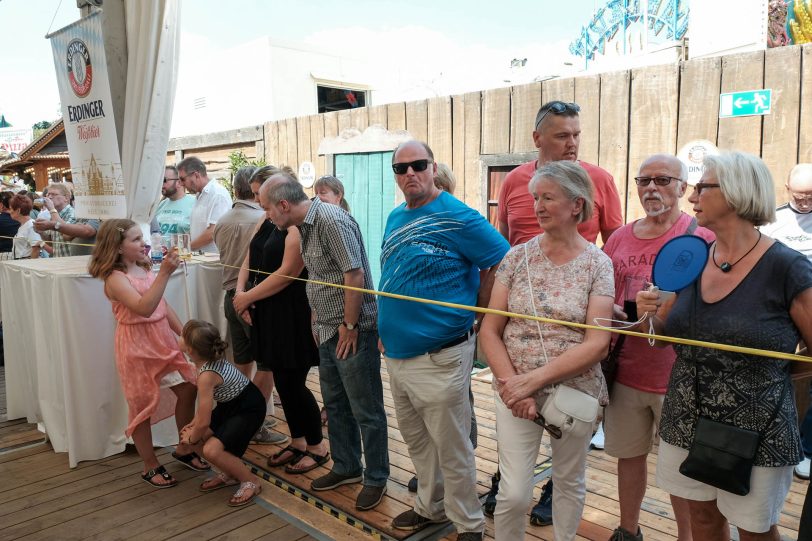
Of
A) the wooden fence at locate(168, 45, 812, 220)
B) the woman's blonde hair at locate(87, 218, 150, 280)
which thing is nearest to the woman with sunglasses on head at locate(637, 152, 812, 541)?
the wooden fence at locate(168, 45, 812, 220)

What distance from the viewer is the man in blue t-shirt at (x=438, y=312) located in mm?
2277

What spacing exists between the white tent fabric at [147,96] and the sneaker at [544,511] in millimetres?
2872

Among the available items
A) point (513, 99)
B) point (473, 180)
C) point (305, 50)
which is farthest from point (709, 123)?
point (305, 50)

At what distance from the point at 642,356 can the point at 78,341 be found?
9.89ft

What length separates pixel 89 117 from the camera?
3652 millimetres

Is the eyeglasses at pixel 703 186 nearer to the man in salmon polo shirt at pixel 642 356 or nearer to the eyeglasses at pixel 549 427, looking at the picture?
the man in salmon polo shirt at pixel 642 356

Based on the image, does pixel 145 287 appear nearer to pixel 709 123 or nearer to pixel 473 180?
pixel 473 180

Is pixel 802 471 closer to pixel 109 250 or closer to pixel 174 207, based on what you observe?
pixel 109 250

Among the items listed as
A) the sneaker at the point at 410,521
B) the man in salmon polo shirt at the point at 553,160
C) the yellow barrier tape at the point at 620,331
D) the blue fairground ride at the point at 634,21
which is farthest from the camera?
the blue fairground ride at the point at 634,21

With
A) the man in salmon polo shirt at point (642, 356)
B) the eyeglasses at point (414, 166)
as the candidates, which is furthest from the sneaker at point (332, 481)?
the eyeglasses at point (414, 166)

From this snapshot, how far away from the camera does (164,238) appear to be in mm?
3988

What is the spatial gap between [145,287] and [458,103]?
3163mm

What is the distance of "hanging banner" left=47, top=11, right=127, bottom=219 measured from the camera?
3.50 metres

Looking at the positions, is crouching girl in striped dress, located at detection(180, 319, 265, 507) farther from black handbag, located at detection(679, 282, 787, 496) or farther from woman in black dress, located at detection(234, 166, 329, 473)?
black handbag, located at detection(679, 282, 787, 496)
